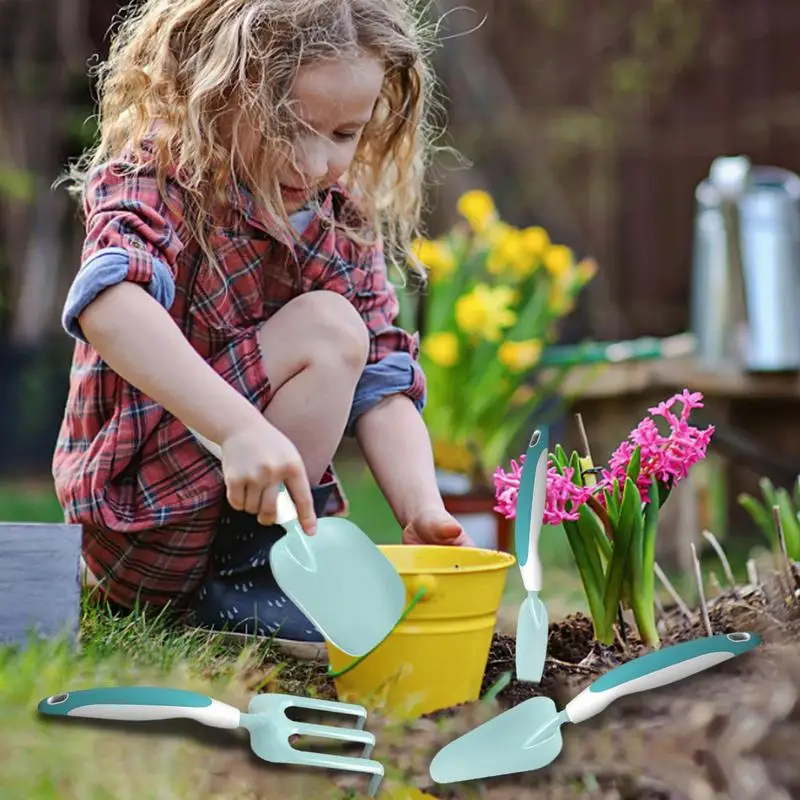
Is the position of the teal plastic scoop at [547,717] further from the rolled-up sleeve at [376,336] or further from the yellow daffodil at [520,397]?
the yellow daffodil at [520,397]

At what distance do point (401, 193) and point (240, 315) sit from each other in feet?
1.11

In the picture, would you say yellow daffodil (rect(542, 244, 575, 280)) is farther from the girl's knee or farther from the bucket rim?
the bucket rim

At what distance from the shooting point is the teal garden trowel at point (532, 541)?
1270 mm

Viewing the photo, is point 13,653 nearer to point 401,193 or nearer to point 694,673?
point 694,673

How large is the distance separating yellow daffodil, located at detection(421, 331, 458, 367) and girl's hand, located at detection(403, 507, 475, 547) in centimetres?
121

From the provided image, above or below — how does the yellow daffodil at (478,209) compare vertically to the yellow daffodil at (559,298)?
above

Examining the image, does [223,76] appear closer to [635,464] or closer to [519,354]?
[635,464]

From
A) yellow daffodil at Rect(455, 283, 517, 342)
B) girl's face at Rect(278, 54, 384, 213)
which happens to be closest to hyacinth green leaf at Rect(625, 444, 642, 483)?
girl's face at Rect(278, 54, 384, 213)

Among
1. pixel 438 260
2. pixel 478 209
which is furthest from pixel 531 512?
pixel 478 209

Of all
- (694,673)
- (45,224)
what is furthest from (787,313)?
(45,224)

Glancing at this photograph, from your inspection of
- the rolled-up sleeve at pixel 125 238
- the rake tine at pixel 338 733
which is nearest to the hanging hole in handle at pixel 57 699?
the rake tine at pixel 338 733

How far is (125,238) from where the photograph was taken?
137 cm

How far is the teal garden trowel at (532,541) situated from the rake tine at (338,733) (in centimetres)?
25

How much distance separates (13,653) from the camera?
1274mm
